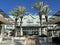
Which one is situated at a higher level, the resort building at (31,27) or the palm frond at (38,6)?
the palm frond at (38,6)

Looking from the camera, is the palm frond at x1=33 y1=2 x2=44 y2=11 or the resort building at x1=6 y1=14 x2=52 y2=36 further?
the resort building at x1=6 y1=14 x2=52 y2=36

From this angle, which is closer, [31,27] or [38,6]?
[38,6]

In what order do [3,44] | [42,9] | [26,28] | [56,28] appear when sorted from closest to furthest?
[3,44]
[42,9]
[56,28]
[26,28]

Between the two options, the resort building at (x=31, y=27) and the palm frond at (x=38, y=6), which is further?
the resort building at (x=31, y=27)

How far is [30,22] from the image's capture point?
56938 mm

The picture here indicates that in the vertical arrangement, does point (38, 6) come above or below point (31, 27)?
above

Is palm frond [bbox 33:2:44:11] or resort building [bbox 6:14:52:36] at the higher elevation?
palm frond [bbox 33:2:44:11]

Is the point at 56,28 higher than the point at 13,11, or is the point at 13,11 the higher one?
the point at 13,11

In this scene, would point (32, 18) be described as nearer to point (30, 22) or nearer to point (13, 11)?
point (30, 22)

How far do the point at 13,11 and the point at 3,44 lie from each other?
98.6ft

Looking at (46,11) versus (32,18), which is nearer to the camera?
(46,11)

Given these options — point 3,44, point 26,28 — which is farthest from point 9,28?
point 3,44

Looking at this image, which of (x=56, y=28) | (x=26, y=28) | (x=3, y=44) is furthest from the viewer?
(x=26, y=28)

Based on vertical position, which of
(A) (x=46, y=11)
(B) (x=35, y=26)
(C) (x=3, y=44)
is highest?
(A) (x=46, y=11)
